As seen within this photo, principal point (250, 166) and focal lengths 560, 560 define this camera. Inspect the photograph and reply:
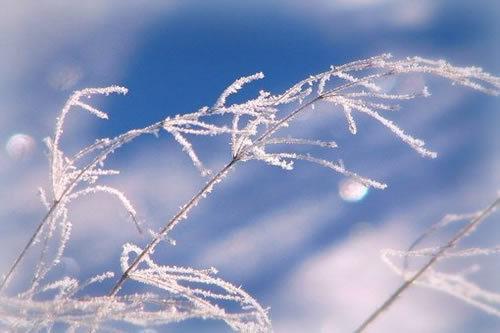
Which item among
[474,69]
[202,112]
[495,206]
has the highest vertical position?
[474,69]

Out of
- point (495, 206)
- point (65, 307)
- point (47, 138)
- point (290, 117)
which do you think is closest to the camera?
point (495, 206)


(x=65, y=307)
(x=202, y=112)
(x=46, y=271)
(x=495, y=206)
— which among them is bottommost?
(x=65, y=307)

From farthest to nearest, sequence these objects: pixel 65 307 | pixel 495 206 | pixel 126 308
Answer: pixel 126 308 → pixel 65 307 → pixel 495 206

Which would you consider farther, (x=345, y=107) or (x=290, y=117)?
(x=345, y=107)

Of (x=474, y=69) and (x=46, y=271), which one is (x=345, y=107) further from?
(x=46, y=271)

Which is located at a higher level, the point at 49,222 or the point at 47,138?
the point at 47,138

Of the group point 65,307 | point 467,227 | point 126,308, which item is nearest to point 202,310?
point 126,308

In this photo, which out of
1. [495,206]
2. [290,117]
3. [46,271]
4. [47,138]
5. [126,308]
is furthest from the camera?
[47,138]

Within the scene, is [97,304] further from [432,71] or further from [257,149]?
[432,71]

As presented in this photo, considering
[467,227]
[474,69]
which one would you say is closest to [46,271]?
[467,227]
